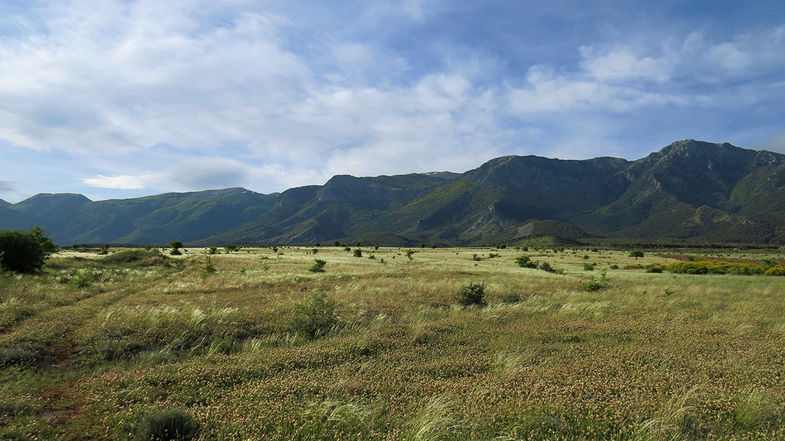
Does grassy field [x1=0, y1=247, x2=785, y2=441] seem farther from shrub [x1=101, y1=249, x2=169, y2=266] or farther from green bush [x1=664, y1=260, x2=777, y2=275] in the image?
green bush [x1=664, y1=260, x2=777, y2=275]

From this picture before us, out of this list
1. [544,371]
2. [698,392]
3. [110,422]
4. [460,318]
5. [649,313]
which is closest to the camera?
[110,422]

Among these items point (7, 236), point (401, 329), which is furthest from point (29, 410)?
point (7, 236)

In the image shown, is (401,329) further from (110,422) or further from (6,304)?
(6,304)

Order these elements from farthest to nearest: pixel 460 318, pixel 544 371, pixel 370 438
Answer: pixel 460 318, pixel 544 371, pixel 370 438

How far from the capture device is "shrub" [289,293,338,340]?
12859mm

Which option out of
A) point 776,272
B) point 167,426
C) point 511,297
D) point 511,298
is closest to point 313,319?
point 167,426

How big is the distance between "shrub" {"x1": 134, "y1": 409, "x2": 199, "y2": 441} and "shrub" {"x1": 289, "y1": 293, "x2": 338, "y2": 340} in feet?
21.2

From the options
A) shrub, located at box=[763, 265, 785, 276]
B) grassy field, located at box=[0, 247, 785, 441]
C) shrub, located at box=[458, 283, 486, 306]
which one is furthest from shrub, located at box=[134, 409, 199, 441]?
shrub, located at box=[763, 265, 785, 276]

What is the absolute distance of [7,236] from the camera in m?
32.5

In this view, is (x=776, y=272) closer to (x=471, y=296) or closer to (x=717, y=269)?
(x=717, y=269)

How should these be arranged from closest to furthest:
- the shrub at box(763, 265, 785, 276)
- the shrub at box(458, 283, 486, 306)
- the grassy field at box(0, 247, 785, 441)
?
the grassy field at box(0, 247, 785, 441)
the shrub at box(458, 283, 486, 306)
the shrub at box(763, 265, 785, 276)

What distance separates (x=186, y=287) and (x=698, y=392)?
26613 mm

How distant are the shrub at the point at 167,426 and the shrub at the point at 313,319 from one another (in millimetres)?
6461

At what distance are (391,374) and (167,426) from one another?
4325 mm
